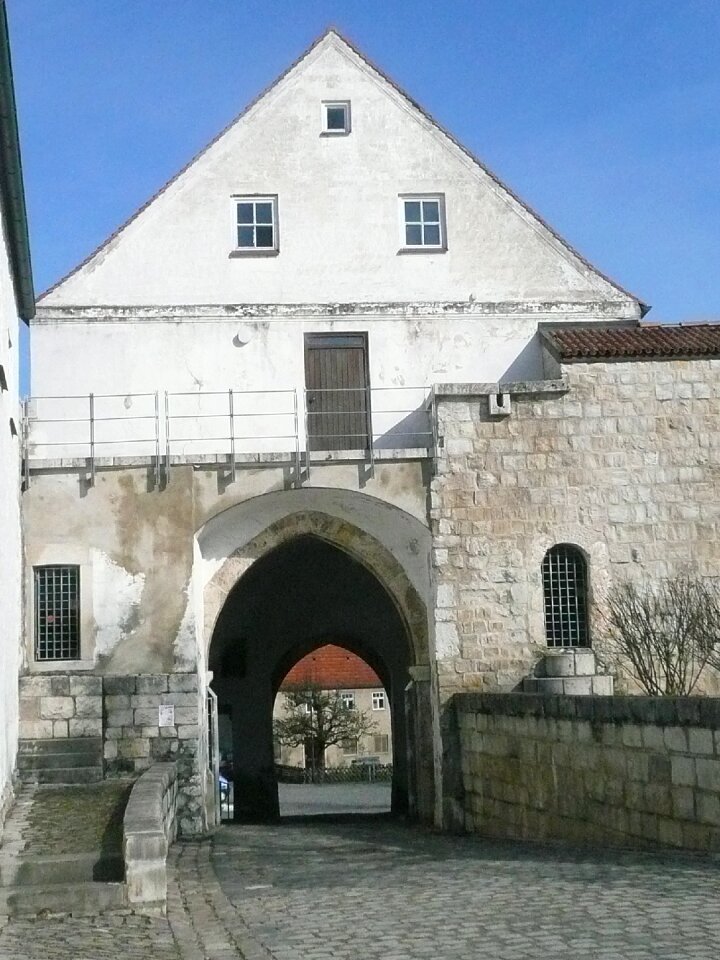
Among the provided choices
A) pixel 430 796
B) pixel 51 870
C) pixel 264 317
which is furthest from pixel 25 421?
pixel 51 870

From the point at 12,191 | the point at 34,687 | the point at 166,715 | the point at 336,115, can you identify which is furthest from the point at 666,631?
the point at 12,191

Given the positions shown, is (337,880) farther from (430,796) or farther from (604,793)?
(430,796)

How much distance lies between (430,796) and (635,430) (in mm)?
5916

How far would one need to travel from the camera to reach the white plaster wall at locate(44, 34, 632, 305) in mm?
19562

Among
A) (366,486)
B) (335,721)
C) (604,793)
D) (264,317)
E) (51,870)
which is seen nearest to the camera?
(51,870)

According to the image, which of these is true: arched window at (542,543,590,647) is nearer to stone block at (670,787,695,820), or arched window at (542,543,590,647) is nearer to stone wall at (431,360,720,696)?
stone wall at (431,360,720,696)

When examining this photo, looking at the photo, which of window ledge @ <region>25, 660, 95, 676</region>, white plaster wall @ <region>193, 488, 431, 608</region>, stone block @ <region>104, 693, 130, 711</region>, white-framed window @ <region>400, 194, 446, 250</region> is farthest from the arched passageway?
stone block @ <region>104, 693, 130, 711</region>

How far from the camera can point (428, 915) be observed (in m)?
8.57

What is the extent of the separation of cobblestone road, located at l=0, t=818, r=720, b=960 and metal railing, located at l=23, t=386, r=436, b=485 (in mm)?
7885

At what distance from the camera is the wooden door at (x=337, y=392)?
1931cm

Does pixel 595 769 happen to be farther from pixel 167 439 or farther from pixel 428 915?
pixel 167 439

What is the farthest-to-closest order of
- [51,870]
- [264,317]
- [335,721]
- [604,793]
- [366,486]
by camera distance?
[335,721], [264,317], [366,486], [604,793], [51,870]

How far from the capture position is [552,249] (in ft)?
66.2

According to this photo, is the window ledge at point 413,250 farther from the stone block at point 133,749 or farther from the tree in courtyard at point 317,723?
the tree in courtyard at point 317,723
